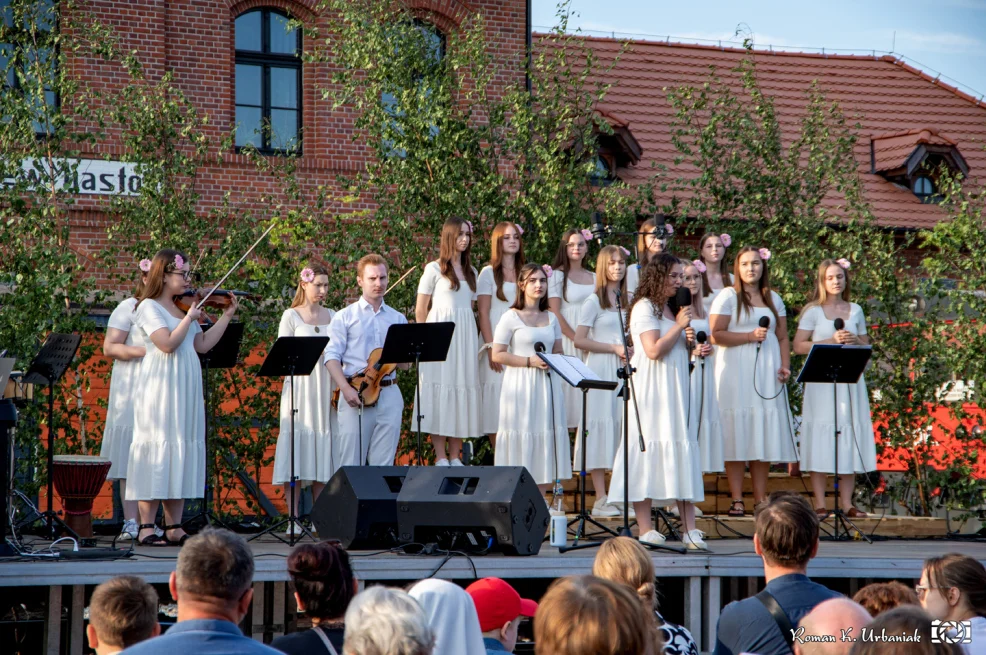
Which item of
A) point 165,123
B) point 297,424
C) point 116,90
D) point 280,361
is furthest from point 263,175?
point 280,361

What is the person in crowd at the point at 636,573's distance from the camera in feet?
15.4

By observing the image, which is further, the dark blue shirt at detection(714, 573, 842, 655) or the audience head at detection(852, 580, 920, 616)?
the audience head at detection(852, 580, 920, 616)

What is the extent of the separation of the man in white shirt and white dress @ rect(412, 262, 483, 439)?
758mm

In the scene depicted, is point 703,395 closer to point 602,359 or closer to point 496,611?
point 602,359

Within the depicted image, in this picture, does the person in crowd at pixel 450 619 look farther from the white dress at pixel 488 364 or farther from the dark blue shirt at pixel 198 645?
the white dress at pixel 488 364

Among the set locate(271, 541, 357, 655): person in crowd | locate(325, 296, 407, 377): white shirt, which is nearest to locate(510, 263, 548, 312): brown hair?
locate(325, 296, 407, 377): white shirt

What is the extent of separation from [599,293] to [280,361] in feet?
9.74

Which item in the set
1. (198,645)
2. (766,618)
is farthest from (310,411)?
(198,645)

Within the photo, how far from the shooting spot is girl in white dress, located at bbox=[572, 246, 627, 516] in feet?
33.1

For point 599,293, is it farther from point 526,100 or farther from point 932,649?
point 932,649

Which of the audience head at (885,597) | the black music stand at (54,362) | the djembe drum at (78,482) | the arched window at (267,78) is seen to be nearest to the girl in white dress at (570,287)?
the djembe drum at (78,482)

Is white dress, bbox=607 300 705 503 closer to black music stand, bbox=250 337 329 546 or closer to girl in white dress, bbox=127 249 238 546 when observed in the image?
black music stand, bbox=250 337 329 546

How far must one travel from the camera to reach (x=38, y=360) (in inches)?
346

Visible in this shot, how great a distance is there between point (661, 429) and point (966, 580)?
3.83m
